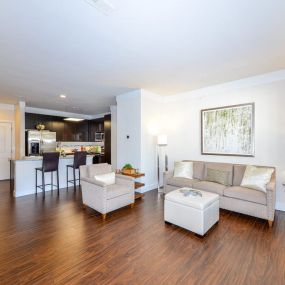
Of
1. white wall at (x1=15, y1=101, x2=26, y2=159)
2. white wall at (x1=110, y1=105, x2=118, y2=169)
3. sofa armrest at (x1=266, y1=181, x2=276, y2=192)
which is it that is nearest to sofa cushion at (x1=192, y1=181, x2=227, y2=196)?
sofa armrest at (x1=266, y1=181, x2=276, y2=192)

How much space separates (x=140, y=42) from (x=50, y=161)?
3644 mm

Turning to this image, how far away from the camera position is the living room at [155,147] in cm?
183

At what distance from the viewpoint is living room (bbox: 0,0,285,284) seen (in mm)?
1834

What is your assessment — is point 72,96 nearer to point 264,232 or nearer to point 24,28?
point 24,28

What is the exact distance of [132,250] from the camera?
84.1 inches

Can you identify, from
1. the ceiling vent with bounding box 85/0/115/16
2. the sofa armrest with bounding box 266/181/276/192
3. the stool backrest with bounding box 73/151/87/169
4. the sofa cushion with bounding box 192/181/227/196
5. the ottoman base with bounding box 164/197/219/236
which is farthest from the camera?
the stool backrest with bounding box 73/151/87/169

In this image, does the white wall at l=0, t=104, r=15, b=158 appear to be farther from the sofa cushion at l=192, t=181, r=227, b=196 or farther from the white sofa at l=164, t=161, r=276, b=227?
the sofa cushion at l=192, t=181, r=227, b=196

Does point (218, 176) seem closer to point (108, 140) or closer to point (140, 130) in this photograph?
point (140, 130)

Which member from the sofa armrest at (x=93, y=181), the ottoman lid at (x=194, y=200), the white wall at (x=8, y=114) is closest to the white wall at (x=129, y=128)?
the sofa armrest at (x=93, y=181)

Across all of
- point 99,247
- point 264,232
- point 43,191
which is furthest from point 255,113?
point 43,191

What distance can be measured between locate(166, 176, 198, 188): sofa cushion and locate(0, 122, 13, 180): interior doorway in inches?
234

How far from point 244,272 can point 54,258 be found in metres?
2.08

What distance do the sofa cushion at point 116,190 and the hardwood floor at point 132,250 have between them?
1.24 feet

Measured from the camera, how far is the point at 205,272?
Result: 5.82ft
